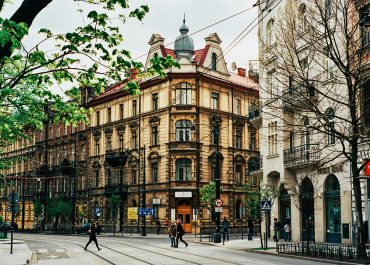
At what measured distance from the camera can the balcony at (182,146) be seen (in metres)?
54.1

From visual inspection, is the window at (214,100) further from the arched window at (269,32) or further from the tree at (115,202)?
the arched window at (269,32)

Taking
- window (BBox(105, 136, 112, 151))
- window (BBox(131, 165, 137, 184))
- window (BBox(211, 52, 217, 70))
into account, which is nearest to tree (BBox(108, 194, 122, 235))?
window (BBox(131, 165, 137, 184))

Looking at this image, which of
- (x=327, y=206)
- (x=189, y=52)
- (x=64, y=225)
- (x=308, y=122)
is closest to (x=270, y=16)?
(x=308, y=122)

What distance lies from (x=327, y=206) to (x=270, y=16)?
1394cm

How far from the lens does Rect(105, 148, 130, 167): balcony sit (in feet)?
195

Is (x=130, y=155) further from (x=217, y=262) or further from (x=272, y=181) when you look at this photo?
(x=217, y=262)

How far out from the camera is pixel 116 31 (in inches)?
391

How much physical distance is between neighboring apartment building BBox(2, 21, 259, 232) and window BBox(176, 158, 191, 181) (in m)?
0.10

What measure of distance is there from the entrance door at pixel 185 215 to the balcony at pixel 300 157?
19844 mm

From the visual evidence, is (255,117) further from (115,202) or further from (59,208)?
(59,208)

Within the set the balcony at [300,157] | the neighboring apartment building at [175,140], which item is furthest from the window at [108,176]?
the balcony at [300,157]

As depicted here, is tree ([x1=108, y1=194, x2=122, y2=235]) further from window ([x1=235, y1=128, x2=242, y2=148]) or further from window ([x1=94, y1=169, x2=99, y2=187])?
window ([x1=235, y1=128, x2=242, y2=148])

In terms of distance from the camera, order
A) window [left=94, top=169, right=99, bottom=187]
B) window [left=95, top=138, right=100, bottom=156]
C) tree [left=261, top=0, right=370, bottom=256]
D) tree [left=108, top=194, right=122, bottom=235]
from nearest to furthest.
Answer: tree [left=261, top=0, right=370, bottom=256]
tree [left=108, top=194, right=122, bottom=235]
window [left=94, top=169, right=99, bottom=187]
window [left=95, top=138, right=100, bottom=156]

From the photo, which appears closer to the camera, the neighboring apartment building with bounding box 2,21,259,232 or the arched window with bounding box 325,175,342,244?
the arched window with bounding box 325,175,342,244
